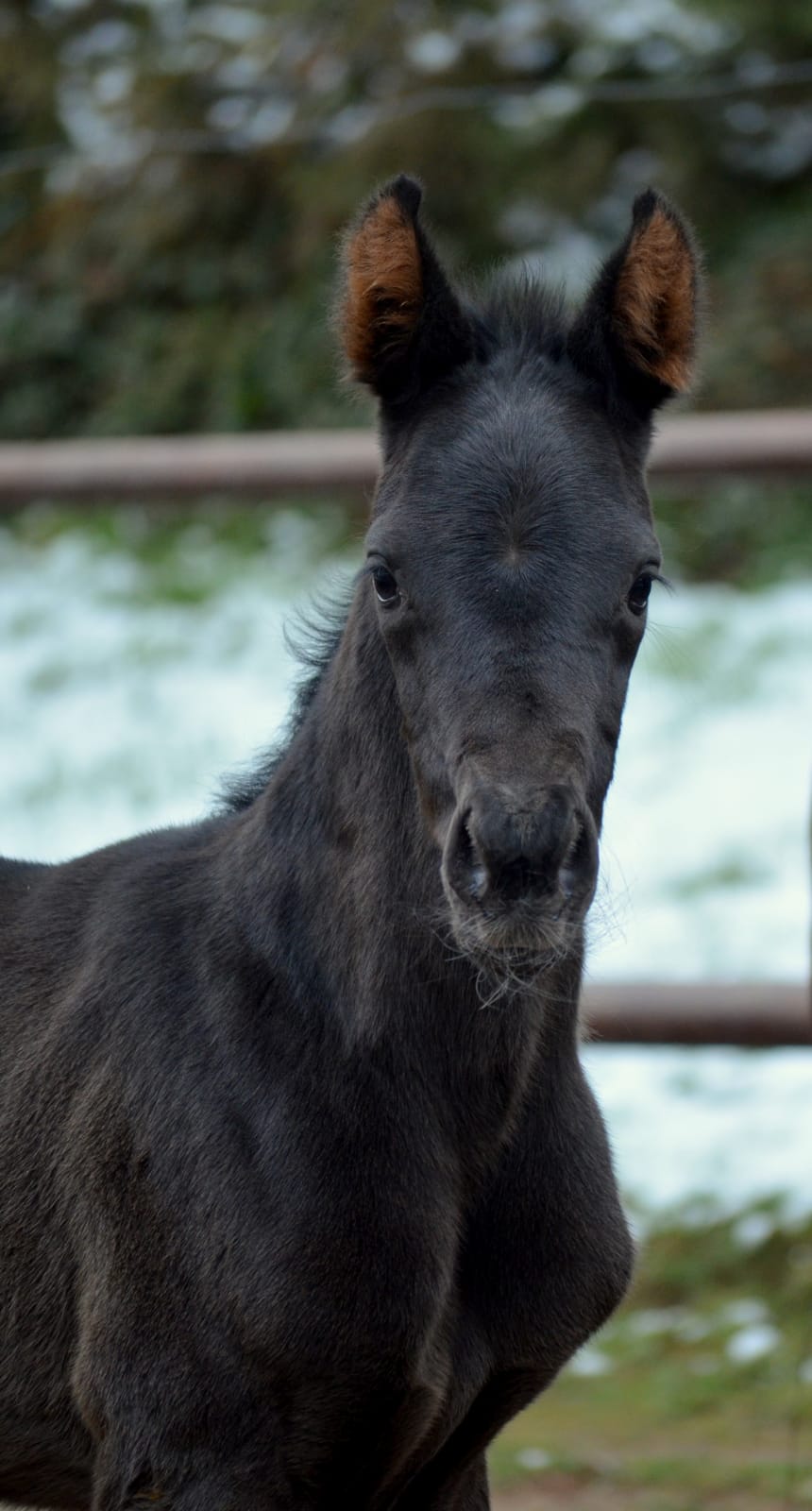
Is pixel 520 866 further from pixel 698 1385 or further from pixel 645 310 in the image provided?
pixel 698 1385

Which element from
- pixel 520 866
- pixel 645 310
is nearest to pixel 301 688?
pixel 645 310

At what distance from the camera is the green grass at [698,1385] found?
451 cm

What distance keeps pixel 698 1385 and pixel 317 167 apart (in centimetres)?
722

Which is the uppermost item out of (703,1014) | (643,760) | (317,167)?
(317,167)

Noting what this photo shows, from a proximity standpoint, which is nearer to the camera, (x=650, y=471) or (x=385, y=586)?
(x=385, y=586)

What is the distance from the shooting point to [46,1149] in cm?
284

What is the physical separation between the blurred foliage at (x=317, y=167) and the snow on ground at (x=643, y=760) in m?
A: 2.26

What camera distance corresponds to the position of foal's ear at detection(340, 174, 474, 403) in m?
2.68

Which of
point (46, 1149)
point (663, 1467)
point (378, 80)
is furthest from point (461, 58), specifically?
point (46, 1149)

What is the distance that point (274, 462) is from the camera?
17.1ft

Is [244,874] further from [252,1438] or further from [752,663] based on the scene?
[752,663]

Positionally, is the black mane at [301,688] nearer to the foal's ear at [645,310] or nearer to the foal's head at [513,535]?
the foal's head at [513,535]

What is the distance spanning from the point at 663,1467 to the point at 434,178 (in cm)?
730

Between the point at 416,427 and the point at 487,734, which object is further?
the point at 416,427
